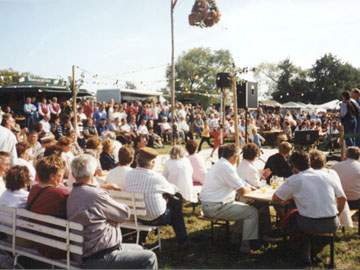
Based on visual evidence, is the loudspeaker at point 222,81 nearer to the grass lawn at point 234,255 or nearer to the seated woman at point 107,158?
the seated woman at point 107,158

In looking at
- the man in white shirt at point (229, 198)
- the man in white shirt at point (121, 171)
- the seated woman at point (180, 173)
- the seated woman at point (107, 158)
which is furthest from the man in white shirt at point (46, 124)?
the man in white shirt at point (229, 198)

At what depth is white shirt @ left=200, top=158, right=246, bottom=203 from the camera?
16.9ft

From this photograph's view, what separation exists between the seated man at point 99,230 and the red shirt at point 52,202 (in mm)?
147

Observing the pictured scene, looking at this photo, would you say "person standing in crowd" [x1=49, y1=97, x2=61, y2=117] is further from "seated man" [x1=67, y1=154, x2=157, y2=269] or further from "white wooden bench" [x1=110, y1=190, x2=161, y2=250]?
"seated man" [x1=67, y1=154, x2=157, y2=269]

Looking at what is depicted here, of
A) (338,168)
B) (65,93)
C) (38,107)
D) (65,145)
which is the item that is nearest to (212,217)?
(338,168)

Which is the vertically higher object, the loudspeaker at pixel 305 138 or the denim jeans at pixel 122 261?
the loudspeaker at pixel 305 138

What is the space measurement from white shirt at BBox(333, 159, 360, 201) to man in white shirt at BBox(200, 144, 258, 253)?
5.05 ft

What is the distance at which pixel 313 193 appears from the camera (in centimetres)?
456

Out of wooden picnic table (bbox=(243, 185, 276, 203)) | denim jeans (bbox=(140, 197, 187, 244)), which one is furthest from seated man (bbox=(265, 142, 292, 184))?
denim jeans (bbox=(140, 197, 187, 244))

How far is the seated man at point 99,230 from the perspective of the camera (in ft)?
11.8

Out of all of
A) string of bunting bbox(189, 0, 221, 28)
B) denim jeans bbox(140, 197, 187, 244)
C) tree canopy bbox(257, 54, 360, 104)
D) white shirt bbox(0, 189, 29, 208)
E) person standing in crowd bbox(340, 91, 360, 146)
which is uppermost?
tree canopy bbox(257, 54, 360, 104)

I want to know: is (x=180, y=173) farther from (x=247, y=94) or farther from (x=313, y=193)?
(x=247, y=94)

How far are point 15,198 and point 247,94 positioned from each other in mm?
8537

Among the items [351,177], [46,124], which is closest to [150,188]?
[351,177]
